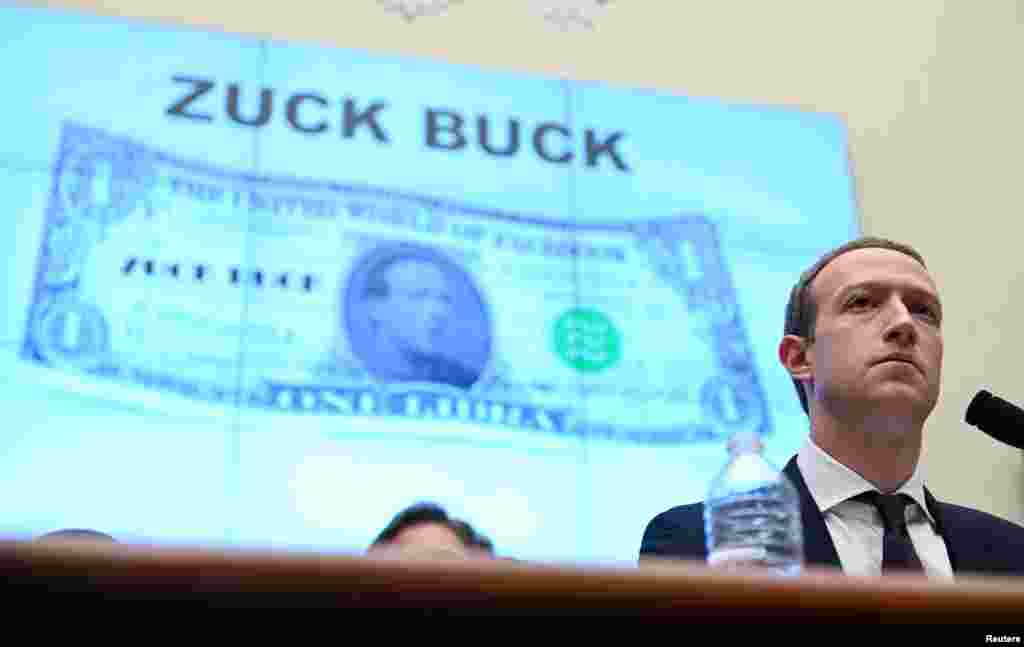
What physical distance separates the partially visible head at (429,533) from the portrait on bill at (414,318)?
838 mm

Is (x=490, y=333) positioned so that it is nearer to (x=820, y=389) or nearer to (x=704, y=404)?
(x=704, y=404)

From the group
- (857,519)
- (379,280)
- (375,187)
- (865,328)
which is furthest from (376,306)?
(857,519)

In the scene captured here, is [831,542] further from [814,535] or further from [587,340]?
[587,340]

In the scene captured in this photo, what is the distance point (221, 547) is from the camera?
55 centimetres

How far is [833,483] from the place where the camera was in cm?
155

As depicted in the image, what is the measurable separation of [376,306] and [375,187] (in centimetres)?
23

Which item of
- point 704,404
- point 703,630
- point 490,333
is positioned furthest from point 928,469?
point 703,630

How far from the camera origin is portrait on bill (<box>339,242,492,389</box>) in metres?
2.55

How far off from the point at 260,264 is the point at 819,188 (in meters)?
1.13

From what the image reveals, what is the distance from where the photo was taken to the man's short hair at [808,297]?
1770 mm

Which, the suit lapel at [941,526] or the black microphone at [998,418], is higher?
the black microphone at [998,418]

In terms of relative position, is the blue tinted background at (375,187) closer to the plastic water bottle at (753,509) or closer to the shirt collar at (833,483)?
the shirt collar at (833,483)

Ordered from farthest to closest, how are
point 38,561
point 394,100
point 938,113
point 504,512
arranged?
point 938,113
point 394,100
point 504,512
point 38,561

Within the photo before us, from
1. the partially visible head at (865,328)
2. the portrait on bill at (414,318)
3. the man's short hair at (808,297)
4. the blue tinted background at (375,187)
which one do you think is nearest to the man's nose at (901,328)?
the partially visible head at (865,328)
